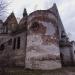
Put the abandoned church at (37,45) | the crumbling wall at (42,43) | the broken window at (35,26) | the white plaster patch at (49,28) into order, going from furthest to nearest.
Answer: the broken window at (35,26) → the white plaster patch at (49,28) → the abandoned church at (37,45) → the crumbling wall at (42,43)

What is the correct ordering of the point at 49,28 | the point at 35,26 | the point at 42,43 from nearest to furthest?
the point at 42,43 < the point at 49,28 < the point at 35,26

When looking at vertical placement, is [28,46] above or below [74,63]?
above

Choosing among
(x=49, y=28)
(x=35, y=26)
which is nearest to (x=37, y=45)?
(x=35, y=26)

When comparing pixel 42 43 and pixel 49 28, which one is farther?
pixel 49 28

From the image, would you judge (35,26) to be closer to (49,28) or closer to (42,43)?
(49,28)

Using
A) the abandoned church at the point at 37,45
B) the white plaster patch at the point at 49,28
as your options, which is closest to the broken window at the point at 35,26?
the abandoned church at the point at 37,45

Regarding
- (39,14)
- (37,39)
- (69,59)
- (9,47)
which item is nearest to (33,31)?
(37,39)

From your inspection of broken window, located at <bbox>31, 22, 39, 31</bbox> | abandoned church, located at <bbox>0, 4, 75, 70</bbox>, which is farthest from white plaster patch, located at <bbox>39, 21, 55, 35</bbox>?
broken window, located at <bbox>31, 22, 39, 31</bbox>

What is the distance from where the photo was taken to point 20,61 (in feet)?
61.6

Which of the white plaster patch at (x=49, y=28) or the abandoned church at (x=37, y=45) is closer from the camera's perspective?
the abandoned church at (x=37, y=45)

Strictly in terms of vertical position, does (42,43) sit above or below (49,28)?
below

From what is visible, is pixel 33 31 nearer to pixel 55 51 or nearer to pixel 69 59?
pixel 55 51

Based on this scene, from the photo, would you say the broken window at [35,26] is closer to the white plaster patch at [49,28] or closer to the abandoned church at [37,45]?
the abandoned church at [37,45]

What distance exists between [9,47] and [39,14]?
321 inches
